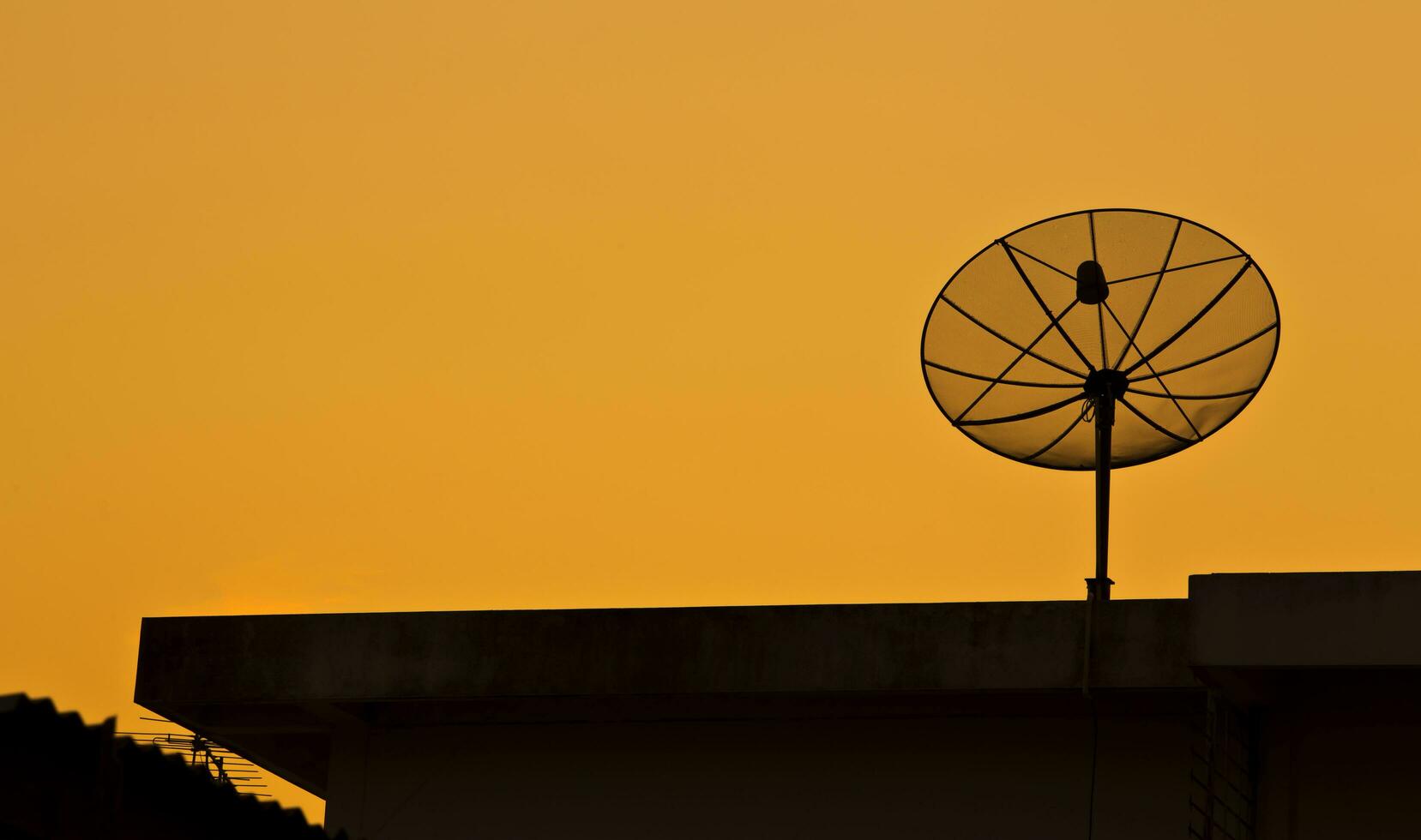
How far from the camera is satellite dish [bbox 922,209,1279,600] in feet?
45.5

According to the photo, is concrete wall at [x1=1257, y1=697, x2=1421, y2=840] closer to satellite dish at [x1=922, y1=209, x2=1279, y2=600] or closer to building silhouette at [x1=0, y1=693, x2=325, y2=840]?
satellite dish at [x1=922, y1=209, x2=1279, y2=600]

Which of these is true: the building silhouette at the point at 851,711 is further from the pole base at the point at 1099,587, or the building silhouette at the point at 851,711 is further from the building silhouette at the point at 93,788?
the building silhouette at the point at 93,788

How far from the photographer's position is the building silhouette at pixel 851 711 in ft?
38.1

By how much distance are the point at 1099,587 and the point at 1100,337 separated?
2249 mm

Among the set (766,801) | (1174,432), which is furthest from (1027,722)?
(1174,432)

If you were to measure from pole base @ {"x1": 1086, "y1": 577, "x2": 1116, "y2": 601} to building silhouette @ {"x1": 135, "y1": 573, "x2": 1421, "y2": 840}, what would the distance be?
28 centimetres

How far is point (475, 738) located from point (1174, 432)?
4493 mm

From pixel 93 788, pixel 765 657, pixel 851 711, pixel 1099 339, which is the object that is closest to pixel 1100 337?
pixel 1099 339

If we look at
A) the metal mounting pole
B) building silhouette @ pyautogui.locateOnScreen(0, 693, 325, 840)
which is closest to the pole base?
the metal mounting pole

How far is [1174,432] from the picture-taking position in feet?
45.6

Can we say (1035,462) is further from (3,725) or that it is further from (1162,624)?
(3,725)

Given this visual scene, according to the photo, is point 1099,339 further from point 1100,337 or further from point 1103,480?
point 1103,480

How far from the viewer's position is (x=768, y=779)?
1278 centimetres

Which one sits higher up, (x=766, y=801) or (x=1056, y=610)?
(x=1056, y=610)
